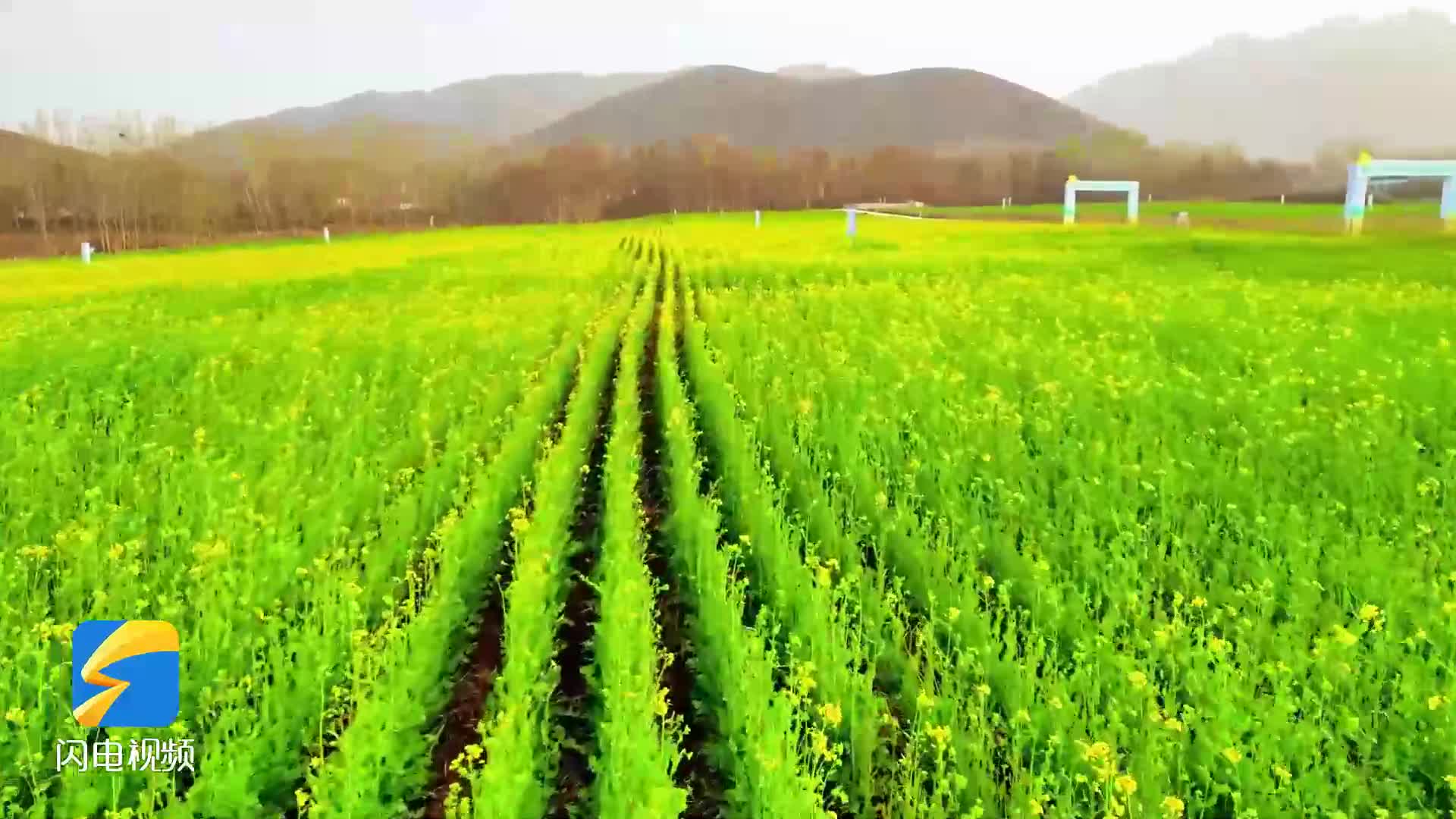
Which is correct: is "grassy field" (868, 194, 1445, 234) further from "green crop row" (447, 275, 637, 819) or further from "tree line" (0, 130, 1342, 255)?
"green crop row" (447, 275, 637, 819)

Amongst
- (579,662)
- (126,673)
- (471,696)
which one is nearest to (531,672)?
(471,696)

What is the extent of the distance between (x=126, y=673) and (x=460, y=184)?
508 feet

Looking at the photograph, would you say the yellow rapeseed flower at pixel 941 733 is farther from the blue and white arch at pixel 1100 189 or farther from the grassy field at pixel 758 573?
the blue and white arch at pixel 1100 189

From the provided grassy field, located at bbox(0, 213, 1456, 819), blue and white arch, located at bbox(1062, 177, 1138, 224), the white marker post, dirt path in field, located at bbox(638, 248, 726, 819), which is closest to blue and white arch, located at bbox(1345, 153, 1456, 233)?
the white marker post

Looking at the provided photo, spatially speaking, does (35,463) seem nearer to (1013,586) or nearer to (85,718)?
(85,718)

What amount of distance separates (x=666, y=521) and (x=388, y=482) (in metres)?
3.27

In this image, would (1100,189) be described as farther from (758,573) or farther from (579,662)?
(579,662)

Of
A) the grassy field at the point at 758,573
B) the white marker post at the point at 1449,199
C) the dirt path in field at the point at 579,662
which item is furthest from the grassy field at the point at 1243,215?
the dirt path in field at the point at 579,662

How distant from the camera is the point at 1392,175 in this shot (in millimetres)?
45562

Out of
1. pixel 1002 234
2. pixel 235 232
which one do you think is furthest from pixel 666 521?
pixel 235 232

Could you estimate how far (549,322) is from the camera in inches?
810

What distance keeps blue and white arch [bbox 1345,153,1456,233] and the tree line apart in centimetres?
6194

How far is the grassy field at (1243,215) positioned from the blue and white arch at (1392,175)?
1.97 ft

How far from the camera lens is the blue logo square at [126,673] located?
5402 millimetres
